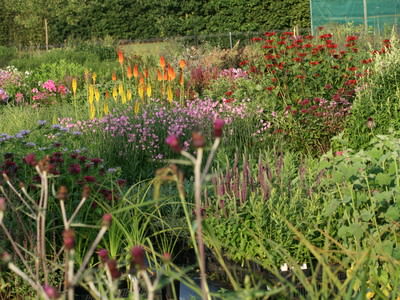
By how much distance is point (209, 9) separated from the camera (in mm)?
26766

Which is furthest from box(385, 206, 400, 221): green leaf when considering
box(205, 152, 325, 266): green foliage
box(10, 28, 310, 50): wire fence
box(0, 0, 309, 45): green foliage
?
box(0, 0, 309, 45): green foliage

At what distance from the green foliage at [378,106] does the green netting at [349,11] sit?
A: 46.2ft

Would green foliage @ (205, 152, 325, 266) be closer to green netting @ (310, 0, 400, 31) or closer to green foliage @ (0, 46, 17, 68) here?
green foliage @ (0, 46, 17, 68)

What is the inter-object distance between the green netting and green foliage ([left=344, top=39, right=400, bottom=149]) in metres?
14.1

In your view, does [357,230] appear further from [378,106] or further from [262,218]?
[378,106]

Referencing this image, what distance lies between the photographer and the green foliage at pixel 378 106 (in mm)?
6254

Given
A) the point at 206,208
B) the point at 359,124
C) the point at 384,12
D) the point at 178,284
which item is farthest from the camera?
the point at 384,12

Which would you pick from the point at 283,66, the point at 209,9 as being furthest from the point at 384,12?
the point at 283,66

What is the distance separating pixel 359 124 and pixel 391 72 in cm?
90

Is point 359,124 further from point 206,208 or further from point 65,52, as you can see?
point 65,52

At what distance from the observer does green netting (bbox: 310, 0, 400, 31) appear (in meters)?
20.5

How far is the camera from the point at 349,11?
20.6 metres

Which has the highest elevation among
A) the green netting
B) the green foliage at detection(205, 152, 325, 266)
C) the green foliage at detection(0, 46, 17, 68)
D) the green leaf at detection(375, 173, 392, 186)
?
the green netting

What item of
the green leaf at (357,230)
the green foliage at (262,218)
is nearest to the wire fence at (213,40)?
the green foliage at (262,218)
